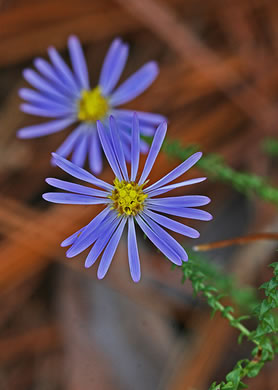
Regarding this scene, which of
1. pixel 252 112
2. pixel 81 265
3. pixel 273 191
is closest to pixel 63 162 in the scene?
pixel 273 191

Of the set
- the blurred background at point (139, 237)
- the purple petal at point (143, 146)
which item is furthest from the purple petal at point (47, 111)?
the blurred background at point (139, 237)

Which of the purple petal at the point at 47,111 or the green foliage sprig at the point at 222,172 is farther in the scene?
the purple petal at the point at 47,111

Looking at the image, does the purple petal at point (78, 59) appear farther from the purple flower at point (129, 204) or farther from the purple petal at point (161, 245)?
the purple petal at point (161, 245)

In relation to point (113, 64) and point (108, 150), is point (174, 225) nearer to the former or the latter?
point (108, 150)

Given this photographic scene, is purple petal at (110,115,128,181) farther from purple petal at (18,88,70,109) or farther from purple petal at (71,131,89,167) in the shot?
purple petal at (18,88,70,109)

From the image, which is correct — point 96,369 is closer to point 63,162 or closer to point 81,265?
point 81,265

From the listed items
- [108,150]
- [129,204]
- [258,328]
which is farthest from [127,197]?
[258,328]
